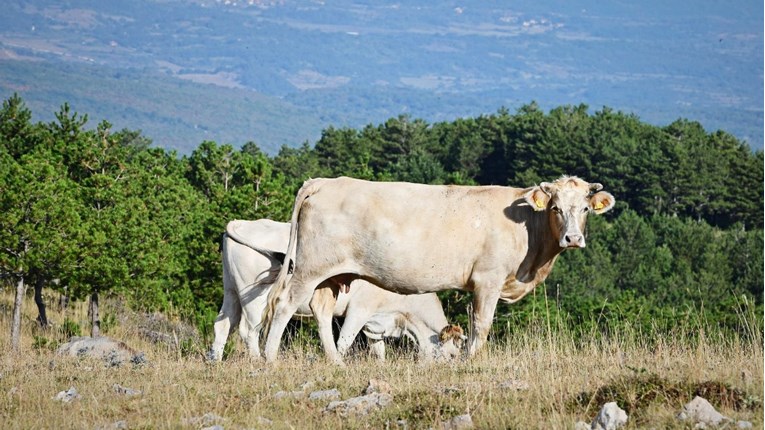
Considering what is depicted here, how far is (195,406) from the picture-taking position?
30.9 ft

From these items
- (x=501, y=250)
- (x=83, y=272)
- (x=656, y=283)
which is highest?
(x=501, y=250)

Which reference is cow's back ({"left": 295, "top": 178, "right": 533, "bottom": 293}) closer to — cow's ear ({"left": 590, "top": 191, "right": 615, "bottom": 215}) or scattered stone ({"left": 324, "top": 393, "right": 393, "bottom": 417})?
cow's ear ({"left": 590, "top": 191, "right": 615, "bottom": 215})

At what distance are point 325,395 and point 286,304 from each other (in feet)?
11.6

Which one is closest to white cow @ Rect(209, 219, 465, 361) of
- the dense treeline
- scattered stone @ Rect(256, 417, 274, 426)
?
the dense treeline

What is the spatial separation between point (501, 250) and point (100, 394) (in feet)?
16.7

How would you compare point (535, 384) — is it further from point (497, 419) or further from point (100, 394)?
point (100, 394)

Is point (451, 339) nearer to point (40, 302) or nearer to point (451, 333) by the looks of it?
point (451, 333)

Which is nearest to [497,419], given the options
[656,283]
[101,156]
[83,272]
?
[83,272]

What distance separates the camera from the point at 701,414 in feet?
26.0

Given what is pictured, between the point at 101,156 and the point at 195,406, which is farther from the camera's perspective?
the point at 101,156

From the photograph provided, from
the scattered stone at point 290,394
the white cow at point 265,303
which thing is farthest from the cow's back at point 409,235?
the scattered stone at point 290,394

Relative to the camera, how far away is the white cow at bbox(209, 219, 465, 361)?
53.0 ft

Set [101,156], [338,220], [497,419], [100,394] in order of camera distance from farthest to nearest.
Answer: [101,156] → [338,220] → [100,394] → [497,419]

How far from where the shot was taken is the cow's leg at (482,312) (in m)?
12.8
